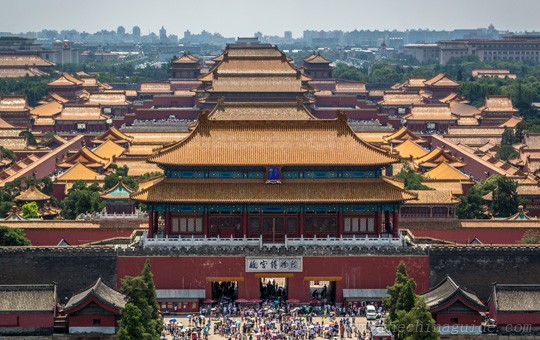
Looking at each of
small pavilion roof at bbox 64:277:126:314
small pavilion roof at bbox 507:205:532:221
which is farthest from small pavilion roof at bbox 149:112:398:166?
small pavilion roof at bbox 507:205:532:221

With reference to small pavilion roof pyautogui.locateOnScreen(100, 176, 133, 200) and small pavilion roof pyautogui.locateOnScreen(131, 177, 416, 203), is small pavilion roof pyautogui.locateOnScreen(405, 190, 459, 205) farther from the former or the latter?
small pavilion roof pyautogui.locateOnScreen(100, 176, 133, 200)

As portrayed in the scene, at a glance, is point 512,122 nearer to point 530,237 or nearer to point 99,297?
point 530,237

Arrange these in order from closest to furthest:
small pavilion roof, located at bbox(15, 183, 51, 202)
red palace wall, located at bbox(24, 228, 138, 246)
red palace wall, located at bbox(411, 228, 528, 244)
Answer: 1. red palace wall, located at bbox(24, 228, 138, 246)
2. red palace wall, located at bbox(411, 228, 528, 244)
3. small pavilion roof, located at bbox(15, 183, 51, 202)

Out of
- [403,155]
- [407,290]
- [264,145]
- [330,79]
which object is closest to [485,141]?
[403,155]

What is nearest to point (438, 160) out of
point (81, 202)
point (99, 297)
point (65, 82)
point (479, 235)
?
point (479, 235)

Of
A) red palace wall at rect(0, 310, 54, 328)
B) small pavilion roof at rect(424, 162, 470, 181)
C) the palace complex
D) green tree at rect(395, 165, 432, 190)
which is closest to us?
red palace wall at rect(0, 310, 54, 328)

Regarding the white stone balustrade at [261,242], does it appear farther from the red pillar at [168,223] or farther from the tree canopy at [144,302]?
the tree canopy at [144,302]
